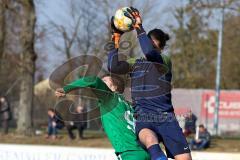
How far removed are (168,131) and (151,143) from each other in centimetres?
31

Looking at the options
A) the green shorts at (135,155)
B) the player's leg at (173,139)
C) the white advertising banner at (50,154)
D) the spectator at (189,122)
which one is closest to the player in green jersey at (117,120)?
the green shorts at (135,155)

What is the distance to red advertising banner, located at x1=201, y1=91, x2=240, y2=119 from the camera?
34.6 metres

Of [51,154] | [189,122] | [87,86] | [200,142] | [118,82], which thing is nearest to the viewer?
[87,86]

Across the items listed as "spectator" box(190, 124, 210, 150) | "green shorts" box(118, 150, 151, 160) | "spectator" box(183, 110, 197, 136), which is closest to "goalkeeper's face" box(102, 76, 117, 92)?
"green shorts" box(118, 150, 151, 160)

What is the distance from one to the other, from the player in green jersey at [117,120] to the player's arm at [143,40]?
61 cm

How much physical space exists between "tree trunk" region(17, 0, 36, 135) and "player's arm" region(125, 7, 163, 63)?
52.8ft

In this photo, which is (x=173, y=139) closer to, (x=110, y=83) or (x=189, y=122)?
(x=110, y=83)

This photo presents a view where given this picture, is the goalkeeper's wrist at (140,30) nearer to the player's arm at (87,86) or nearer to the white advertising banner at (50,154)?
the player's arm at (87,86)

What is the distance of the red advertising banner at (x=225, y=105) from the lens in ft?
113

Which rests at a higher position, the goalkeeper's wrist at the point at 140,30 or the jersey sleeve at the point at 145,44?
the goalkeeper's wrist at the point at 140,30

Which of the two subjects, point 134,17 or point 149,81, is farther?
point 149,81

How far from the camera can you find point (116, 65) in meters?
7.71

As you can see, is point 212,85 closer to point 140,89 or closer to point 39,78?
point 39,78

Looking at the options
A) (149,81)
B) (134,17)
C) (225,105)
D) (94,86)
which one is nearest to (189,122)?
(149,81)
